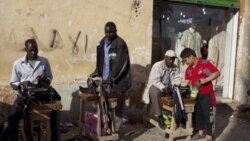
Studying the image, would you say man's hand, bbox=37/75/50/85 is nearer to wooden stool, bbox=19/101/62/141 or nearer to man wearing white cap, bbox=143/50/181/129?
wooden stool, bbox=19/101/62/141

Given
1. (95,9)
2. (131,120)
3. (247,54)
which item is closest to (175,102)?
(131,120)

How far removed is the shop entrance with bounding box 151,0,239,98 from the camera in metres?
8.16

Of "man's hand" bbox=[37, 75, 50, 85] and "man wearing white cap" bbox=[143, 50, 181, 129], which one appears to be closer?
"man's hand" bbox=[37, 75, 50, 85]

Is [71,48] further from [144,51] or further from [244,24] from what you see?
[244,24]

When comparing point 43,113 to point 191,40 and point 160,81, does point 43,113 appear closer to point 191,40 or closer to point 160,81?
point 160,81

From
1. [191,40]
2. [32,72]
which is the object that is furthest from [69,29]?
[191,40]

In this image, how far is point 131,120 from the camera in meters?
6.77

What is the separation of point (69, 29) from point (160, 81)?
1.97 m

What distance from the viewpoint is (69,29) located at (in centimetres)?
648

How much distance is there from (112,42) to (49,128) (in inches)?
70.3

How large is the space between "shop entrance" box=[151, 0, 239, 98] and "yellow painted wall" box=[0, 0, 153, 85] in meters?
0.91

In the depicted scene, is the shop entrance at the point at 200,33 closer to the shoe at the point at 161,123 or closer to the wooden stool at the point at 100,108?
the shoe at the point at 161,123

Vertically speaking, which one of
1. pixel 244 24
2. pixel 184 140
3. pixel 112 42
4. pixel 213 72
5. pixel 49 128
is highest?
pixel 244 24

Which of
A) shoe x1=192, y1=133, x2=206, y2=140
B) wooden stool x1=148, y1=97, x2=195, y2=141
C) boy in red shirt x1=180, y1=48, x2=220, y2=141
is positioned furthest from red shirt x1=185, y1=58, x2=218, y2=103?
shoe x1=192, y1=133, x2=206, y2=140
